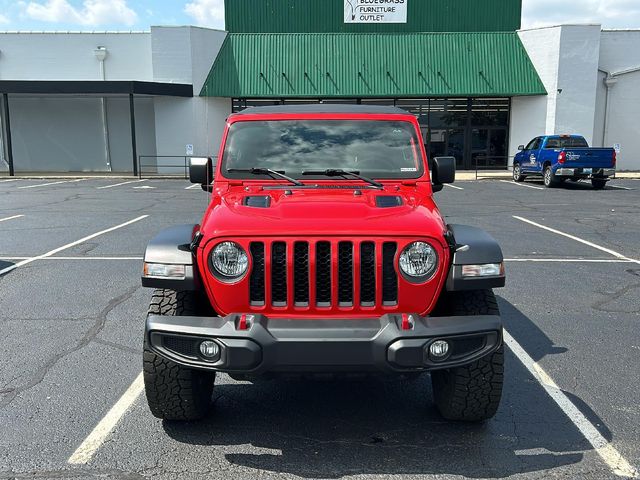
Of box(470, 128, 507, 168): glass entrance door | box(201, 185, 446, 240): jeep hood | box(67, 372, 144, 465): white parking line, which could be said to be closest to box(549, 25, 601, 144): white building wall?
box(470, 128, 507, 168): glass entrance door

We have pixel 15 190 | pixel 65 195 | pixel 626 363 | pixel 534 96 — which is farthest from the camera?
pixel 534 96

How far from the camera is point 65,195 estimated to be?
16953 millimetres

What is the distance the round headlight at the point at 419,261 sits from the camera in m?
3.01

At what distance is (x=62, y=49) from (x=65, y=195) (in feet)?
42.6

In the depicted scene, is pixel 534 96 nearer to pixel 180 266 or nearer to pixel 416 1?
pixel 416 1

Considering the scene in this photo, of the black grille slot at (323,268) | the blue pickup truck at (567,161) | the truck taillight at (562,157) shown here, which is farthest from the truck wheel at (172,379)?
the blue pickup truck at (567,161)

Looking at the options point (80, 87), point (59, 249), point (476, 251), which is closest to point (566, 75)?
point (80, 87)

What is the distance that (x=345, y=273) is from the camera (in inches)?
119

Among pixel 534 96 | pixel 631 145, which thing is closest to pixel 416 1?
pixel 534 96

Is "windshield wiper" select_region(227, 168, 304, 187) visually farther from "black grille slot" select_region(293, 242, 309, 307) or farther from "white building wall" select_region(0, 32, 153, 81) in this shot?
"white building wall" select_region(0, 32, 153, 81)

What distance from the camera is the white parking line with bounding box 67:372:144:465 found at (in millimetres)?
3066

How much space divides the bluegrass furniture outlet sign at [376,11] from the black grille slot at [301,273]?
25.1 m

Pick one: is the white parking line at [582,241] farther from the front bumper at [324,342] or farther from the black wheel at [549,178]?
the black wheel at [549,178]

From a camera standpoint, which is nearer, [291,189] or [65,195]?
[291,189]
